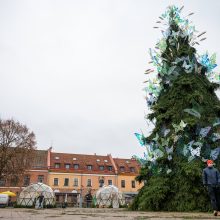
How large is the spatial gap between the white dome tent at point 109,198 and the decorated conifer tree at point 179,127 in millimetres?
18408

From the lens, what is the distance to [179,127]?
43.1ft

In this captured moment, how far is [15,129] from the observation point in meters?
37.8

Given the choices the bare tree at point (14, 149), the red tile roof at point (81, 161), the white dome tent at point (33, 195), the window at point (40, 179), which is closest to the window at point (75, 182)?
the red tile roof at point (81, 161)

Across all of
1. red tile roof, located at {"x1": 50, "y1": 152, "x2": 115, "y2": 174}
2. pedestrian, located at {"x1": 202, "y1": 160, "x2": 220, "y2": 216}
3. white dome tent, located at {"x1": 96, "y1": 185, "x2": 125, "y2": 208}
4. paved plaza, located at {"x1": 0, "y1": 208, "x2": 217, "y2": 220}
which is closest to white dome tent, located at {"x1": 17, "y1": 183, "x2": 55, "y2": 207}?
white dome tent, located at {"x1": 96, "y1": 185, "x2": 125, "y2": 208}

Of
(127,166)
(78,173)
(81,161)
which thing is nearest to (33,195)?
(78,173)

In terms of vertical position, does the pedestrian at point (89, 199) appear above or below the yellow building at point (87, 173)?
below

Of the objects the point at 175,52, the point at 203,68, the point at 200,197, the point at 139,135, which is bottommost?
the point at 200,197

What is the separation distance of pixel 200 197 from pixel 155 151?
2738 millimetres

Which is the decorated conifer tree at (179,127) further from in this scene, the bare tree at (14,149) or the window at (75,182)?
the window at (75,182)

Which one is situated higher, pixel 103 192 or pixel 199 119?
pixel 199 119

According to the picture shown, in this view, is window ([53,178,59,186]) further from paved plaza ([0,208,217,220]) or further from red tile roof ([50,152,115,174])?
paved plaza ([0,208,217,220])

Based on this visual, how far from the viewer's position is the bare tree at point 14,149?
36562 mm

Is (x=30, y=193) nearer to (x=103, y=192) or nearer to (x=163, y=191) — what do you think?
(x=103, y=192)

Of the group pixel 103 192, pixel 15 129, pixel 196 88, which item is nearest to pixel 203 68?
pixel 196 88
